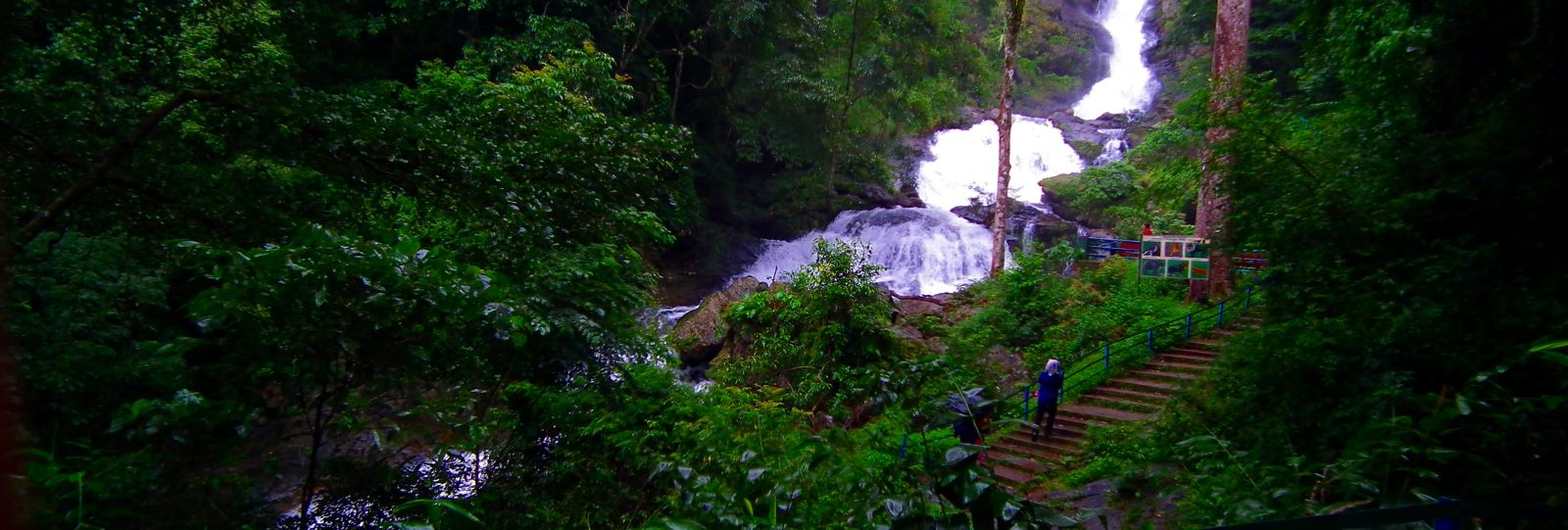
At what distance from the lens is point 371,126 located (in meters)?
5.25

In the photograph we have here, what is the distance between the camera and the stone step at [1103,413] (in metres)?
9.86

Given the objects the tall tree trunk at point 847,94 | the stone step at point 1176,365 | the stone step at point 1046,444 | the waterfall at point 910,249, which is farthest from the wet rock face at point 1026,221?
the stone step at point 1046,444

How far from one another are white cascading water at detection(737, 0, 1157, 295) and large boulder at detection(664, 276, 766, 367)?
1.52 m

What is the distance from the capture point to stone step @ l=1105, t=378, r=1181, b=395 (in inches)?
402

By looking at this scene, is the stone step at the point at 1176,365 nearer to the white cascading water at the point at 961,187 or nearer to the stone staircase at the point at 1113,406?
the stone staircase at the point at 1113,406

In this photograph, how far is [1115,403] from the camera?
411 inches

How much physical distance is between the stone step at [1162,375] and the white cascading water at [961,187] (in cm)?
524

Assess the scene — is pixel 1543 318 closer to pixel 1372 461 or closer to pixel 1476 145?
pixel 1476 145

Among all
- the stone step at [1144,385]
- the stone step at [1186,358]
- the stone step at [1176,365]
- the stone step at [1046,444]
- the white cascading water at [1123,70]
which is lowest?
the stone step at [1046,444]

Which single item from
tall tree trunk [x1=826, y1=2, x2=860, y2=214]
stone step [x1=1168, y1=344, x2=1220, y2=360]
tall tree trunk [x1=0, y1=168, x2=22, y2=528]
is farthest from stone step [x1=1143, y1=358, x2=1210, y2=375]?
tall tree trunk [x1=826, y1=2, x2=860, y2=214]

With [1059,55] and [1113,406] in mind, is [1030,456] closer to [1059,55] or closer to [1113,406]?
[1113,406]

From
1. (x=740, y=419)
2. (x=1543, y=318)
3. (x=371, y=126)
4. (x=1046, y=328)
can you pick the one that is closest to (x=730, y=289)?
(x=1046, y=328)

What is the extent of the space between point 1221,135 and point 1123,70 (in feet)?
113

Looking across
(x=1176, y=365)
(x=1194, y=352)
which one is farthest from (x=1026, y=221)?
(x=1176, y=365)
